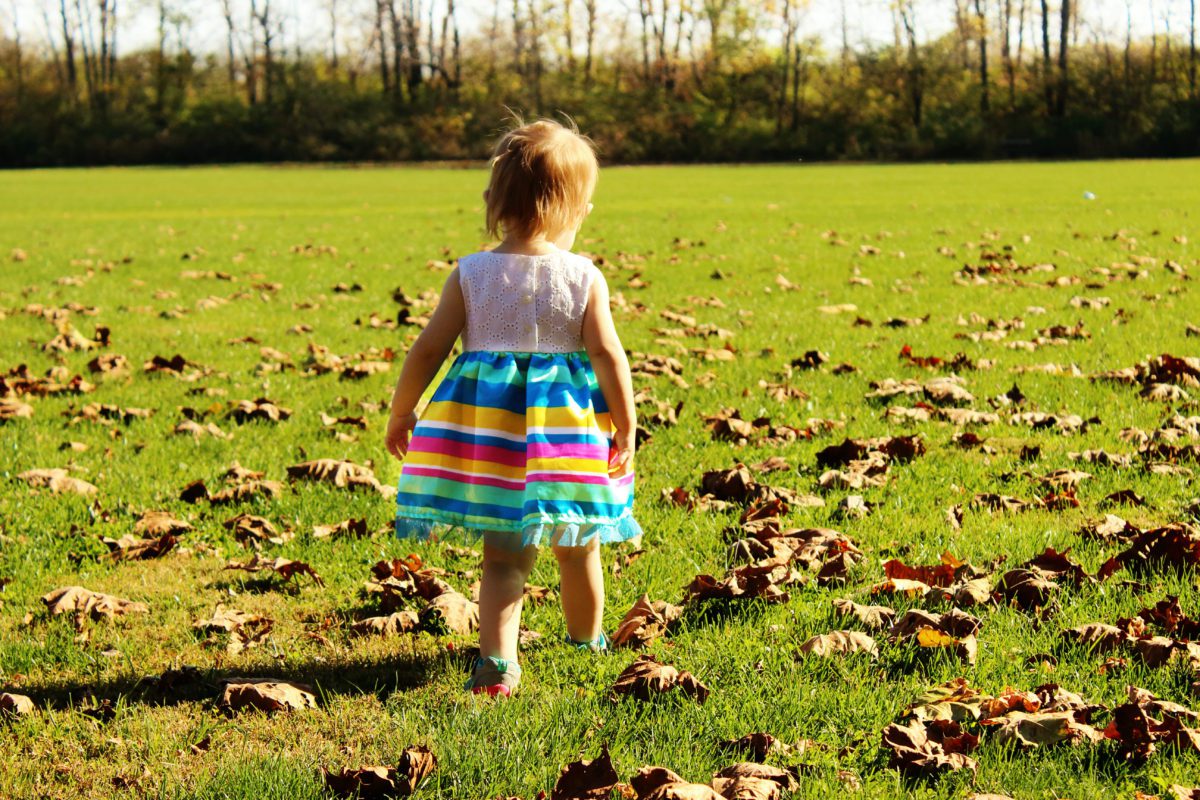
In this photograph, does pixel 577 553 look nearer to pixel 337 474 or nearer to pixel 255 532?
pixel 255 532

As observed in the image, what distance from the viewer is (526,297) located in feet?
10.3

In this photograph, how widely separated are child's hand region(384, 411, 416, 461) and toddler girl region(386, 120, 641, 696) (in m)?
0.10

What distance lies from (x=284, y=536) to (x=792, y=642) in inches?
78.2

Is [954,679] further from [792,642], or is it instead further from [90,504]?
[90,504]

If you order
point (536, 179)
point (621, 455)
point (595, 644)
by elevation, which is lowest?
Answer: point (595, 644)

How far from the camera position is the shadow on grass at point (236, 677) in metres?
3.07

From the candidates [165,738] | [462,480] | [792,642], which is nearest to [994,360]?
[792,642]

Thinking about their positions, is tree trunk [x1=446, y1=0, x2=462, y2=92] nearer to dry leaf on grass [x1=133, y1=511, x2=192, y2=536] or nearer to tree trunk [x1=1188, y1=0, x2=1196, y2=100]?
tree trunk [x1=1188, y1=0, x2=1196, y2=100]

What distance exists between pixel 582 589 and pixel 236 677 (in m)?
0.95

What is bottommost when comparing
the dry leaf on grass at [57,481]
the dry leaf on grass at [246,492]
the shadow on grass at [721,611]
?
the shadow on grass at [721,611]

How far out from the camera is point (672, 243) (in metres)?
14.9

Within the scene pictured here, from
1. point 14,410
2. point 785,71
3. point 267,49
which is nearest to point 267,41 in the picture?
point 267,49

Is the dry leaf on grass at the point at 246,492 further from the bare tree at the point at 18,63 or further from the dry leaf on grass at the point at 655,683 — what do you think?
the bare tree at the point at 18,63

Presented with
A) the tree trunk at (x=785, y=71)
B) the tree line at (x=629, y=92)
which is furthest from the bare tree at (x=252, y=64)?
the tree trunk at (x=785, y=71)
